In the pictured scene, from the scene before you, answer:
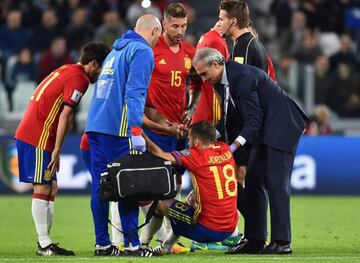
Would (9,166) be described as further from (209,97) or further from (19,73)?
(209,97)

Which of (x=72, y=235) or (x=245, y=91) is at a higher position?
(x=245, y=91)

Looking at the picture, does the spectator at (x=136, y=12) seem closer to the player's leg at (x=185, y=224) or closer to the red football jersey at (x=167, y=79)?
the red football jersey at (x=167, y=79)

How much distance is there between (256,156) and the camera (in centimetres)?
1062

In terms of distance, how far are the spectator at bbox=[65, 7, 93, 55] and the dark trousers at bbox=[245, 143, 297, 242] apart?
1105 centimetres

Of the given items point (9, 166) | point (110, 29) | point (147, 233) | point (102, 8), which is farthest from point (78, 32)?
point (147, 233)

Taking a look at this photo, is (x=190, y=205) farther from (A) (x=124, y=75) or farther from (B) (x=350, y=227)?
(B) (x=350, y=227)

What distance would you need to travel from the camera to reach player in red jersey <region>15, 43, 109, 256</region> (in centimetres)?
1056

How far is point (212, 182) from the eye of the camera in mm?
10328

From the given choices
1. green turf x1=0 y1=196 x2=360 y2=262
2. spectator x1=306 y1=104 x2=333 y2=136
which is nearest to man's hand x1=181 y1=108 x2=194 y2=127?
green turf x1=0 y1=196 x2=360 y2=262

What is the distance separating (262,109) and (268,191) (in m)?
0.77

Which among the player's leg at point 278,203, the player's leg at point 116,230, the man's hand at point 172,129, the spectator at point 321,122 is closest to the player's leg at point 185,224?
the player's leg at point 116,230

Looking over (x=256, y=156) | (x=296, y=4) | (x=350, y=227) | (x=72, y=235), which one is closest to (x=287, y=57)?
(x=296, y=4)

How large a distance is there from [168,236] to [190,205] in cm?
44

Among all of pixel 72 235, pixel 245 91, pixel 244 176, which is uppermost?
pixel 245 91
